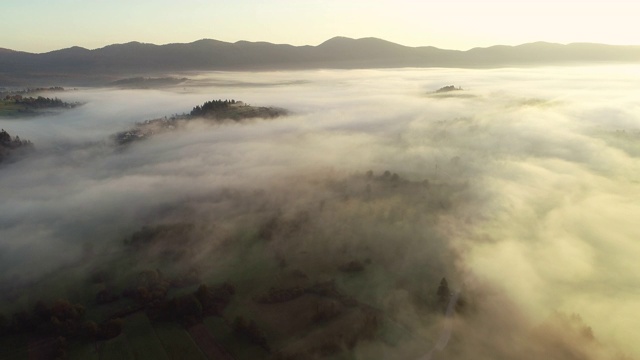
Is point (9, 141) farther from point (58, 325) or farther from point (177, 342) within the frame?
point (177, 342)

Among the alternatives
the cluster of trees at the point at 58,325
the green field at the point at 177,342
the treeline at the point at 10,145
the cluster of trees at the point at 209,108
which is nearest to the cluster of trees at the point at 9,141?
the treeline at the point at 10,145

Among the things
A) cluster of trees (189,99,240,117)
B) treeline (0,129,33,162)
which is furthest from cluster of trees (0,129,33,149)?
cluster of trees (189,99,240,117)

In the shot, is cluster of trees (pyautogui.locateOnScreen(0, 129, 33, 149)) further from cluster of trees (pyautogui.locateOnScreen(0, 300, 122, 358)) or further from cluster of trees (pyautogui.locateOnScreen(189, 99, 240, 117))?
cluster of trees (pyautogui.locateOnScreen(0, 300, 122, 358))

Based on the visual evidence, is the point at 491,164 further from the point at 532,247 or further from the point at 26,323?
the point at 26,323

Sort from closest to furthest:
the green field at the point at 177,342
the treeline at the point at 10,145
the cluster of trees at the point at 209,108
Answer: the green field at the point at 177,342, the treeline at the point at 10,145, the cluster of trees at the point at 209,108

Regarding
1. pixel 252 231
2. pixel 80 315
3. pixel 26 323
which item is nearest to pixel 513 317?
pixel 252 231

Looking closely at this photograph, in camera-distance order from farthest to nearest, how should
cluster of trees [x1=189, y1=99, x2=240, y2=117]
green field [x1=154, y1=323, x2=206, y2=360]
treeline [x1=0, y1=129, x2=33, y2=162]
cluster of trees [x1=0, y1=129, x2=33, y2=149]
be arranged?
cluster of trees [x1=189, y1=99, x2=240, y2=117] → cluster of trees [x1=0, y1=129, x2=33, y2=149] → treeline [x1=0, y1=129, x2=33, y2=162] → green field [x1=154, y1=323, x2=206, y2=360]

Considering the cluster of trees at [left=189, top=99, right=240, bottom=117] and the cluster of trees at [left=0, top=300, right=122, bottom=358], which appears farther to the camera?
the cluster of trees at [left=189, top=99, right=240, bottom=117]

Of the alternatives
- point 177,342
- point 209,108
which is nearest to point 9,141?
point 209,108

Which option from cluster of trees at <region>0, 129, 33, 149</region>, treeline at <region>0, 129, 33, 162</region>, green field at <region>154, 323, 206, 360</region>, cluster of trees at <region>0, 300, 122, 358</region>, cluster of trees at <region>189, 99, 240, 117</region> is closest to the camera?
green field at <region>154, 323, 206, 360</region>

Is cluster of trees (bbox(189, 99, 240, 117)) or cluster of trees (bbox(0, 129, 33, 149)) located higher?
cluster of trees (bbox(189, 99, 240, 117))

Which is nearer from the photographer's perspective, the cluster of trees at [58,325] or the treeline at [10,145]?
the cluster of trees at [58,325]

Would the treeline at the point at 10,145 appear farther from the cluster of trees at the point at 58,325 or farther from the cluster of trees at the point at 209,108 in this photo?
the cluster of trees at the point at 58,325
